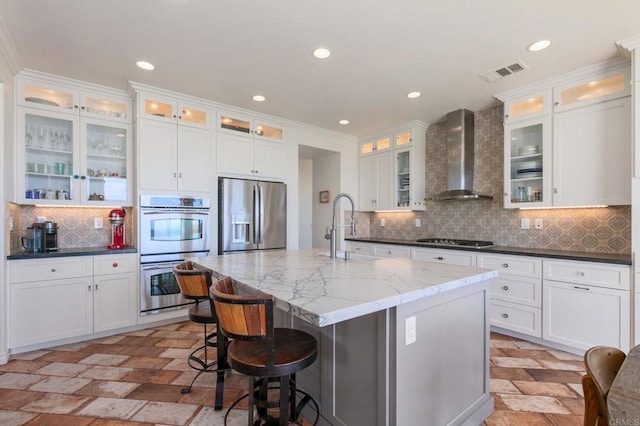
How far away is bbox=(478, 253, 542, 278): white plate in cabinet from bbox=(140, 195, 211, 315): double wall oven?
3.26m

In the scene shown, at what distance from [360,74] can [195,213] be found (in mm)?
2456

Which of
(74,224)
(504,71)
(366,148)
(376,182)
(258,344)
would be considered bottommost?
(258,344)

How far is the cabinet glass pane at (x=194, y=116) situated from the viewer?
146 inches

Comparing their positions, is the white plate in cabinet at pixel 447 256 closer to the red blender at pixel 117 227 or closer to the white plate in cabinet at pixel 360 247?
the white plate in cabinet at pixel 360 247

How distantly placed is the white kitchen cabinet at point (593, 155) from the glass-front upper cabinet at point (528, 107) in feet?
0.54

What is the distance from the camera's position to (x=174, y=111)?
3.63 metres

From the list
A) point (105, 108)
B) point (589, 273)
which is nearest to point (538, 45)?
point (589, 273)

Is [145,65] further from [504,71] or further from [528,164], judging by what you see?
[528,164]

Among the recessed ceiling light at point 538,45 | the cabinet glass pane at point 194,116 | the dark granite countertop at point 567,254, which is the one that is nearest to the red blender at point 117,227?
the cabinet glass pane at point 194,116

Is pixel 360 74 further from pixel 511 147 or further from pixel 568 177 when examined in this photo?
pixel 568 177

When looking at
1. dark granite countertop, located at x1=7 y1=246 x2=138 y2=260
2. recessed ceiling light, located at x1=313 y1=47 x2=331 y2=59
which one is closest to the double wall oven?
dark granite countertop, located at x1=7 y1=246 x2=138 y2=260

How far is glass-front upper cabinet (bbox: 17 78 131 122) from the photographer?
307 centimetres

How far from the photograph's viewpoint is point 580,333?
2715 mm

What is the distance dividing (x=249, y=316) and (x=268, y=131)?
11.8 feet
